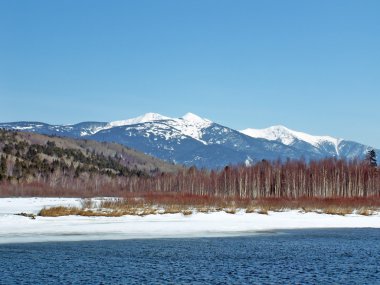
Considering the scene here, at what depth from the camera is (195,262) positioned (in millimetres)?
30547

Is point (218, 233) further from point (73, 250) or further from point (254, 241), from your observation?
point (73, 250)

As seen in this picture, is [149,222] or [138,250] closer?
[138,250]

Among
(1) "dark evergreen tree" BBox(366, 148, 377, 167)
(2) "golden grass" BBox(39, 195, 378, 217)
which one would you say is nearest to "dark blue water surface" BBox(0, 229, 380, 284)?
(2) "golden grass" BBox(39, 195, 378, 217)

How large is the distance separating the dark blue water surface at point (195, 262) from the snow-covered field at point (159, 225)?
4693 millimetres

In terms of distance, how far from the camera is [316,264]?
30391 millimetres

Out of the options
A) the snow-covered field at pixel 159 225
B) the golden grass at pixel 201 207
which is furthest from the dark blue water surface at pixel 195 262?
the golden grass at pixel 201 207

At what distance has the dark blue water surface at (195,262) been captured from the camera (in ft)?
82.7

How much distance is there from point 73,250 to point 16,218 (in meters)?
20.4

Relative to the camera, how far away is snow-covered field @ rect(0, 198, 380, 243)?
44.0 metres

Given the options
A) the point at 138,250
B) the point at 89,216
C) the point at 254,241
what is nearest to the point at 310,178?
the point at 89,216

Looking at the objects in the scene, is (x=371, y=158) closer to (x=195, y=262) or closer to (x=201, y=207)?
(x=201, y=207)

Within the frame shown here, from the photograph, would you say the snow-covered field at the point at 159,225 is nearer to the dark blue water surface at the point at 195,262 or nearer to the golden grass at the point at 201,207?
the golden grass at the point at 201,207

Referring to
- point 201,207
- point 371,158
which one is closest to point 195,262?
point 201,207

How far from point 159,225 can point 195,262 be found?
21.7m
